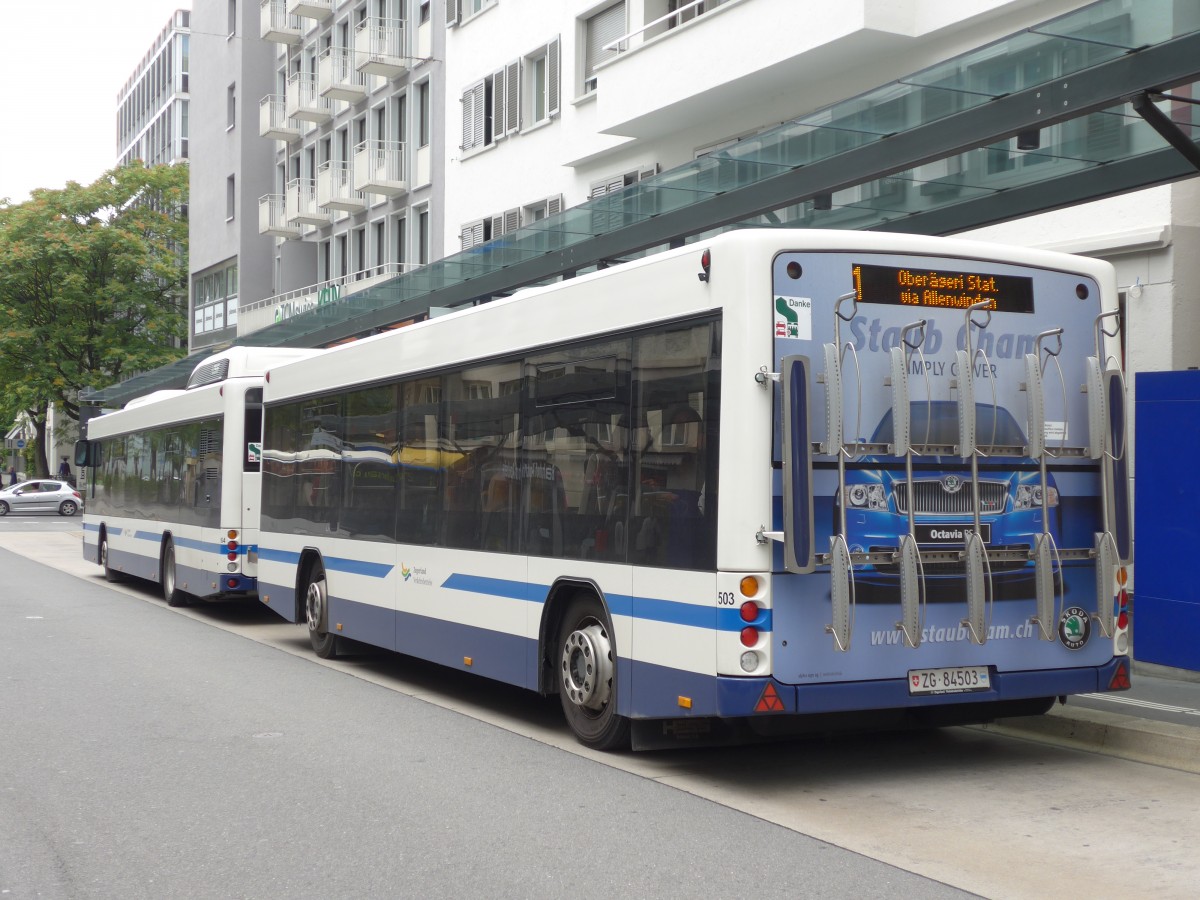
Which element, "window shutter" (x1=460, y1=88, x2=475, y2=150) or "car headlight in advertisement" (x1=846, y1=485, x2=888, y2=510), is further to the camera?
"window shutter" (x1=460, y1=88, x2=475, y2=150)

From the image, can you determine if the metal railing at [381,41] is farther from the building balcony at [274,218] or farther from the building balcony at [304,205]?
the building balcony at [274,218]

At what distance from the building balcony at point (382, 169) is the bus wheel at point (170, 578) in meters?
19.1

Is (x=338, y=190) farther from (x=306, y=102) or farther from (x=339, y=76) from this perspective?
(x=306, y=102)

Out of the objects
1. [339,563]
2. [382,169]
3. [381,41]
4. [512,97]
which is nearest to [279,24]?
[381,41]

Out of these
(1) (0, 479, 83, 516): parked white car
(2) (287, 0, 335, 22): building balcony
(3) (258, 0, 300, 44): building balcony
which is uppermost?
(3) (258, 0, 300, 44): building balcony

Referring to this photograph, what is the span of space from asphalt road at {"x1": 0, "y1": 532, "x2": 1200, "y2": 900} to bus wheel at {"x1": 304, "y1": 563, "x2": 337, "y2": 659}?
2273 mm

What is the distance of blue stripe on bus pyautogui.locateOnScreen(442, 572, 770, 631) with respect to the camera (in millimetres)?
7449

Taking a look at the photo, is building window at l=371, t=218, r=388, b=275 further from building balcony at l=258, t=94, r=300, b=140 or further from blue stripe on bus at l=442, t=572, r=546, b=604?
blue stripe on bus at l=442, t=572, r=546, b=604

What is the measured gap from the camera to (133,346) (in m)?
64.2

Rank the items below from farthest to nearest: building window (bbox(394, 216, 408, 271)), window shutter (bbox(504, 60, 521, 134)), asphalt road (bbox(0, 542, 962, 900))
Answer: building window (bbox(394, 216, 408, 271)) → window shutter (bbox(504, 60, 521, 134)) → asphalt road (bbox(0, 542, 962, 900))

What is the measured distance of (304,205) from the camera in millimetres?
45156

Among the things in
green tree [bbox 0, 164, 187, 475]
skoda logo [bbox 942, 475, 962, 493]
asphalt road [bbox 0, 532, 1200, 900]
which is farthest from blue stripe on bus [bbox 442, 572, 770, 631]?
green tree [bbox 0, 164, 187, 475]

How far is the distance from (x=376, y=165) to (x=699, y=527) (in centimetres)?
3246

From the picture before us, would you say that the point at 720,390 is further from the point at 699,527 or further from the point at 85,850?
the point at 85,850
